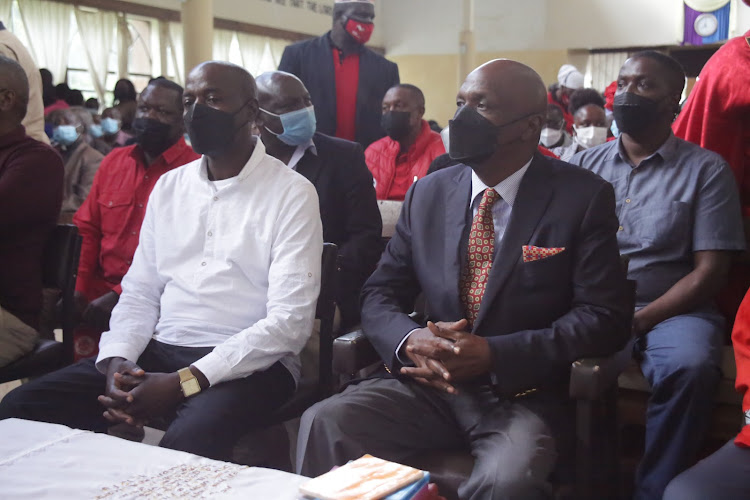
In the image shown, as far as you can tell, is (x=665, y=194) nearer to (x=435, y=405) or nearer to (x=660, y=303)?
(x=660, y=303)

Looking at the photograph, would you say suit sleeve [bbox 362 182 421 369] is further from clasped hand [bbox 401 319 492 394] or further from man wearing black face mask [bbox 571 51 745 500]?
man wearing black face mask [bbox 571 51 745 500]

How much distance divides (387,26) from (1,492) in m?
16.0

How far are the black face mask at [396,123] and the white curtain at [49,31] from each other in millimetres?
7431

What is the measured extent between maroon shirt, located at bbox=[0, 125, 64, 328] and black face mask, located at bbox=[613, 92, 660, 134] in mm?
1984

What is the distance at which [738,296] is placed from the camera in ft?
8.71

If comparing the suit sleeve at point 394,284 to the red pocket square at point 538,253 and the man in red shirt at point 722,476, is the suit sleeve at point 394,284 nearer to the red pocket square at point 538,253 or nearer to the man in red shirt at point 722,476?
the red pocket square at point 538,253

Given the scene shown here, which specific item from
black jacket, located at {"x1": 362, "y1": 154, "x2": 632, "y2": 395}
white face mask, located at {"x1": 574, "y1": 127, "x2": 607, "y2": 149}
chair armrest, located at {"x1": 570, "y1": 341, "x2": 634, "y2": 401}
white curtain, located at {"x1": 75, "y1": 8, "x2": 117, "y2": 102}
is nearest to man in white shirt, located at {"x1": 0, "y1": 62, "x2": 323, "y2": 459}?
black jacket, located at {"x1": 362, "y1": 154, "x2": 632, "y2": 395}

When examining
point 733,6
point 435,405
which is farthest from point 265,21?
point 435,405

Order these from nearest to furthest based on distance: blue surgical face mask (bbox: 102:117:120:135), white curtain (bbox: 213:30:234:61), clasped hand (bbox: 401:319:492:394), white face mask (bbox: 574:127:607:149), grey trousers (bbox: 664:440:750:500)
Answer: grey trousers (bbox: 664:440:750:500)
clasped hand (bbox: 401:319:492:394)
white face mask (bbox: 574:127:607:149)
blue surgical face mask (bbox: 102:117:120:135)
white curtain (bbox: 213:30:234:61)

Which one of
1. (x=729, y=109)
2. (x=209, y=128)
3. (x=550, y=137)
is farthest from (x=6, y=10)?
(x=729, y=109)

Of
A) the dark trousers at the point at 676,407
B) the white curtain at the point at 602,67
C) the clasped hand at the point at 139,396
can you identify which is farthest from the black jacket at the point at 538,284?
the white curtain at the point at 602,67

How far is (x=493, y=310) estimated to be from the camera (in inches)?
77.3

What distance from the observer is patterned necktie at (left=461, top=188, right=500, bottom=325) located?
202 centimetres

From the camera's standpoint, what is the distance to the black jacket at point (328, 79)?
4.30 m
